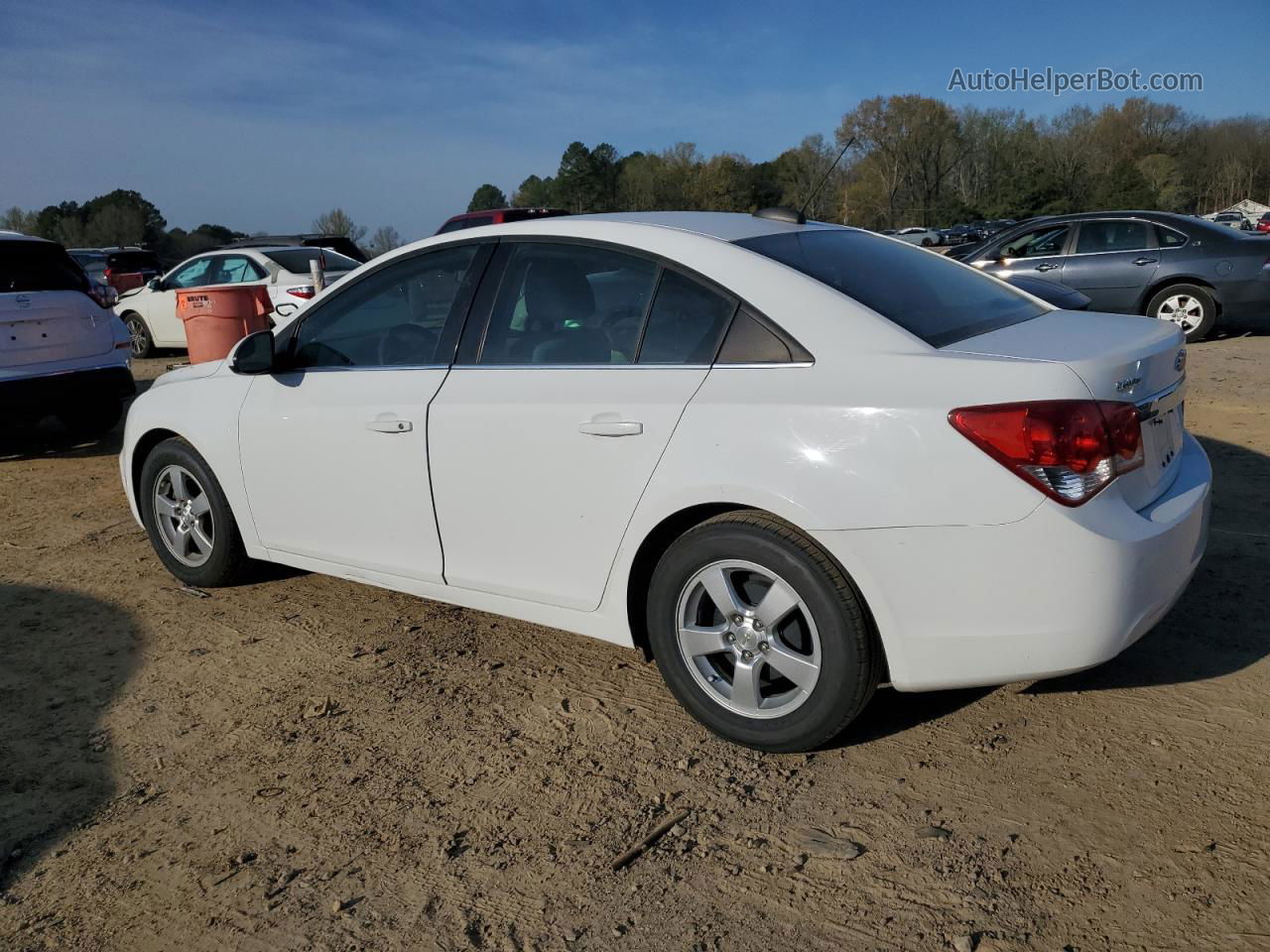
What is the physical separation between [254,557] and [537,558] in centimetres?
174

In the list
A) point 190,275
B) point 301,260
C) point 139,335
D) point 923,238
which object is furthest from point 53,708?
point 923,238

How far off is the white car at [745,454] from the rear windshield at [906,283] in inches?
0.8

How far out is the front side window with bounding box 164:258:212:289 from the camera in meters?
14.1

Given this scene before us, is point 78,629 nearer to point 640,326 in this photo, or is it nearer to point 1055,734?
point 640,326

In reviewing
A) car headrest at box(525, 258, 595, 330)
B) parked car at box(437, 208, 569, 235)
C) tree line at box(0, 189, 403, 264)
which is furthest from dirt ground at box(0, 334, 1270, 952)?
tree line at box(0, 189, 403, 264)

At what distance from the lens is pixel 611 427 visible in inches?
130

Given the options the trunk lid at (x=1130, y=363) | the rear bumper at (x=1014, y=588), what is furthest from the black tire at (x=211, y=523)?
the trunk lid at (x=1130, y=363)

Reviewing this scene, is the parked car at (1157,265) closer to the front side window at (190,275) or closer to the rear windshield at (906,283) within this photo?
the rear windshield at (906,283)

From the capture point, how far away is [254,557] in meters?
4.66

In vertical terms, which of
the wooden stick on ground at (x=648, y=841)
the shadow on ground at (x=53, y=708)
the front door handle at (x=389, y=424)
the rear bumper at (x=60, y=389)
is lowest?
the wooden stick on ground at (x=648, y=841)

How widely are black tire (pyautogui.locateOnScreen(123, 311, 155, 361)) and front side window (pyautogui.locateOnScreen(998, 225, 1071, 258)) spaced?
11.8 meters

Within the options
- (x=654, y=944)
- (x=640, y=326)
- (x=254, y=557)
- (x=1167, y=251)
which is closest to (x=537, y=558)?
(x=640, y=326)

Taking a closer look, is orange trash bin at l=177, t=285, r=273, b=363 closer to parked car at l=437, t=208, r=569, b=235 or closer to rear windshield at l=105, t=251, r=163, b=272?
parked car at l=437, t=208, r=569, b=235

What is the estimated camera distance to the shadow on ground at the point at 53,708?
3.06 m
